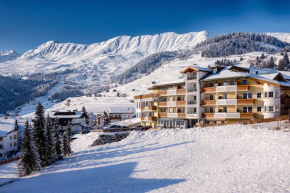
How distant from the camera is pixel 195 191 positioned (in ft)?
60.2

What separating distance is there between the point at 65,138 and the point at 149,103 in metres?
24.1

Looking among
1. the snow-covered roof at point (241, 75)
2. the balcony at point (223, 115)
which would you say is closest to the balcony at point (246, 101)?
the balcony at point (223, 115)

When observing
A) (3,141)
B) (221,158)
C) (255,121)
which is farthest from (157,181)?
(3,141)

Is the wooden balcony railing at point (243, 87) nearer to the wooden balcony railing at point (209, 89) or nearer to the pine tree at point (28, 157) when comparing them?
the wooden balcony railing at point (209, 89)

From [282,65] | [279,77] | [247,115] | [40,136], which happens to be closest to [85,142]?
[40,136]

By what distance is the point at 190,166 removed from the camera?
26266mm

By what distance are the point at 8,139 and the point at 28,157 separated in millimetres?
38420

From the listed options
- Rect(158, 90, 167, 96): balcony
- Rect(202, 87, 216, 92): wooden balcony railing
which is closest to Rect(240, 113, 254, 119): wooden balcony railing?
Rect(202, 87, 216, 92): wooden balcony railing

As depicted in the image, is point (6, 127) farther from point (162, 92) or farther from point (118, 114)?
point (118, 114)

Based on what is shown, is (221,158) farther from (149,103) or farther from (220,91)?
(149,103)

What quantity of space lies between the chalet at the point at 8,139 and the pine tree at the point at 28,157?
34654 mm

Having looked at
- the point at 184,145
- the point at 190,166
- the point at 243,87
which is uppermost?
the point at 243,87

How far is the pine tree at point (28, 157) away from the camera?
39.1 metres

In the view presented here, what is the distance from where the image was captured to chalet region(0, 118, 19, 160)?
227 ft
